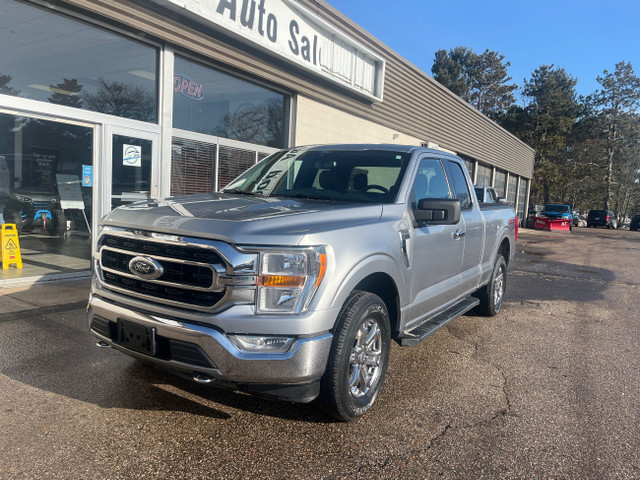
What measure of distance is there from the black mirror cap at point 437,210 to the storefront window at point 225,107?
6204mm

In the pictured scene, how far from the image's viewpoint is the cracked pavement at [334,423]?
2674 mm

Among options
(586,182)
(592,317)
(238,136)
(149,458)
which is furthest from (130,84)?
(586,182)

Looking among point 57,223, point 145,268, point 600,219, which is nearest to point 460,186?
point 145,268

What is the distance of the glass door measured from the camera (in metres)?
7.71

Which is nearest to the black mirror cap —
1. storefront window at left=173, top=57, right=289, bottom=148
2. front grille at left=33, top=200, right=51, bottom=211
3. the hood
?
the hood

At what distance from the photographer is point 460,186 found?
5113mm

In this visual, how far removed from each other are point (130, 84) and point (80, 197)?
1.99 m

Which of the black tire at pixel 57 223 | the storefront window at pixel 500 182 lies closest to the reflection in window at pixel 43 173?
the black tire at pixel 57 223

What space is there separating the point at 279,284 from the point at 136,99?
6513 mm

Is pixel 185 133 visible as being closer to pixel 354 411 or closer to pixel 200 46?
pixel 200 46

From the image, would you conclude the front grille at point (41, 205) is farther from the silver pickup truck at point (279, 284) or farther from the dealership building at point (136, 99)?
the silver pickup truck at point (279, 284)

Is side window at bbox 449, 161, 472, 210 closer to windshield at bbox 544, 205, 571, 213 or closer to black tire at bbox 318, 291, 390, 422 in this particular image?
black tire at bbox 318, 291, 390, 422

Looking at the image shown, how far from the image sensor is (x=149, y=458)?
8.78 feet

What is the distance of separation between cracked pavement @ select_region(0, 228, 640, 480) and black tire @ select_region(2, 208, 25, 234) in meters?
3.25
